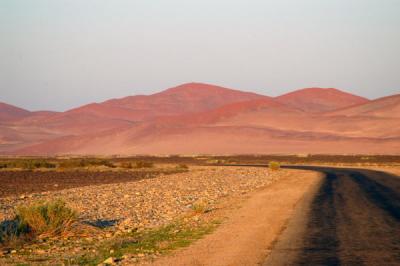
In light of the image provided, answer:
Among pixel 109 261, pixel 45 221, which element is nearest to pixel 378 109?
pixel 45 221

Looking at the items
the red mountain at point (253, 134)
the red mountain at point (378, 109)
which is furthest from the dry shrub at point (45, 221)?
the red mountain at point (378, 109)

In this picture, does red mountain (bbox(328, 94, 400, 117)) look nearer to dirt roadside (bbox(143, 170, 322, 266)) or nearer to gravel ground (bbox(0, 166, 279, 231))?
gravel ground (bbox(0, 166, 279, 231))

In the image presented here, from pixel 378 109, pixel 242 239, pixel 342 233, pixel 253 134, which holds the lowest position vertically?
pixel 242 239

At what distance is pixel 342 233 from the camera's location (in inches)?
622

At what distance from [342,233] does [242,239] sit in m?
2.37

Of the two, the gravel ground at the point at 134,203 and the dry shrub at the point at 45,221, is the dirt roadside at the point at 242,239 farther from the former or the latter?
the dry shrub at the point at 45,221

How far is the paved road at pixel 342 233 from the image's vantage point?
1241cm

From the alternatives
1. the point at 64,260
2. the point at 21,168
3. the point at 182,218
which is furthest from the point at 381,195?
the point at 21,168

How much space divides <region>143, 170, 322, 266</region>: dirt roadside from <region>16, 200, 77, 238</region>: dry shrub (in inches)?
149

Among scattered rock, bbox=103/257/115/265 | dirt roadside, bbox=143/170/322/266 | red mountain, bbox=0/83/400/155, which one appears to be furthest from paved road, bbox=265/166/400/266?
red mountain, bbox=0/83/400/155

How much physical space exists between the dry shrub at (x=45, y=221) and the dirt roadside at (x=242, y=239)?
3776 millimetres

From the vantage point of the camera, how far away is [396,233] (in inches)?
618

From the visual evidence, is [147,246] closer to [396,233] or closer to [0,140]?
[396,233]

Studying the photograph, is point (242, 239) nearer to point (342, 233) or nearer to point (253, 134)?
point (342, 233)
